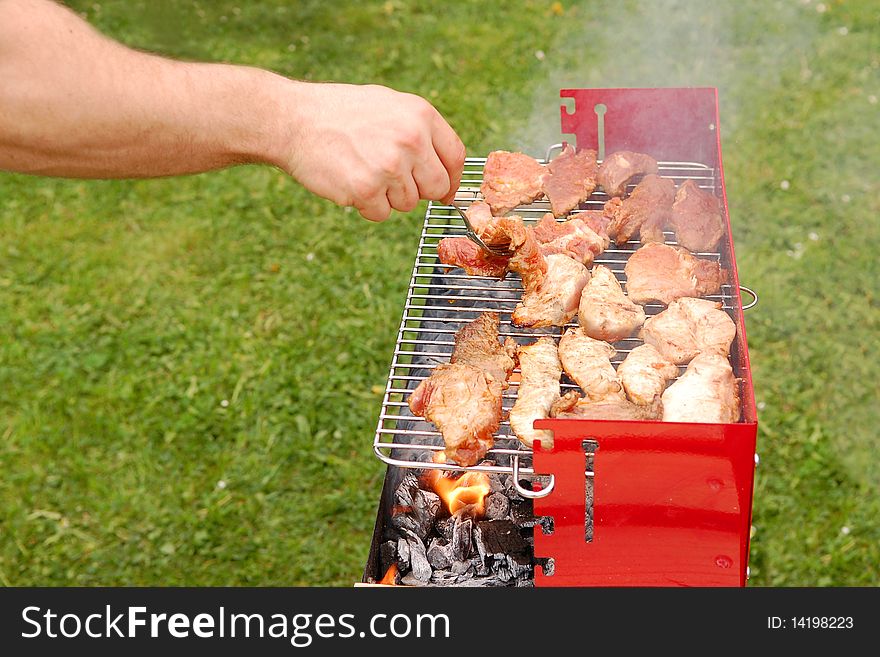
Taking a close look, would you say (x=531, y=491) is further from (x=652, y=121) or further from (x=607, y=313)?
(x=652, y=121)

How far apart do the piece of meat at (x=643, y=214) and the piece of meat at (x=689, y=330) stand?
48cm

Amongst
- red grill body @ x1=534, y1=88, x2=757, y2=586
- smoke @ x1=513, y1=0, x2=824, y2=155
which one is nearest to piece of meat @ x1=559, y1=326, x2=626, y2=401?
red grill body @ x1=534, y1=88, x2=757, y2=586

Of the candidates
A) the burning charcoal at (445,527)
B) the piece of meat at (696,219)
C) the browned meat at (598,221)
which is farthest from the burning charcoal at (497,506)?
the piece of meat at (696,219)

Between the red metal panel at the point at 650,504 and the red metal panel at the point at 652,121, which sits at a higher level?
the red metal panel at the point at 652,121

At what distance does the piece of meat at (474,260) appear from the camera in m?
3.36

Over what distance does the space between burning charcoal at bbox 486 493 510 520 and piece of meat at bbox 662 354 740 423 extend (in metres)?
0.77

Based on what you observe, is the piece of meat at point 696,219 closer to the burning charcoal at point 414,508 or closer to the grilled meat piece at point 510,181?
the grilled meat piece at point 510,181

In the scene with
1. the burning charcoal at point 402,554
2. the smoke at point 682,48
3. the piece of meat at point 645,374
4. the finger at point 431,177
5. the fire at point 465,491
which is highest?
the smoke at point 682,48

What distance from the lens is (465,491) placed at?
3.18 m

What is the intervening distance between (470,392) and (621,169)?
1.44m

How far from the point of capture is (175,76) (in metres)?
2.51

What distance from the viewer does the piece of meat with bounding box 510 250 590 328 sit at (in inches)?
121

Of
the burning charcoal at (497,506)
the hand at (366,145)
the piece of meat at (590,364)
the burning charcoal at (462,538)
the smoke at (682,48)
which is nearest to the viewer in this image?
the hand at (366,145)

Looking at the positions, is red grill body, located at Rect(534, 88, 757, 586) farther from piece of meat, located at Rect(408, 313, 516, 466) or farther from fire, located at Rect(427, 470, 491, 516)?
fire, located at Rect(427, 470, 491, 516)
